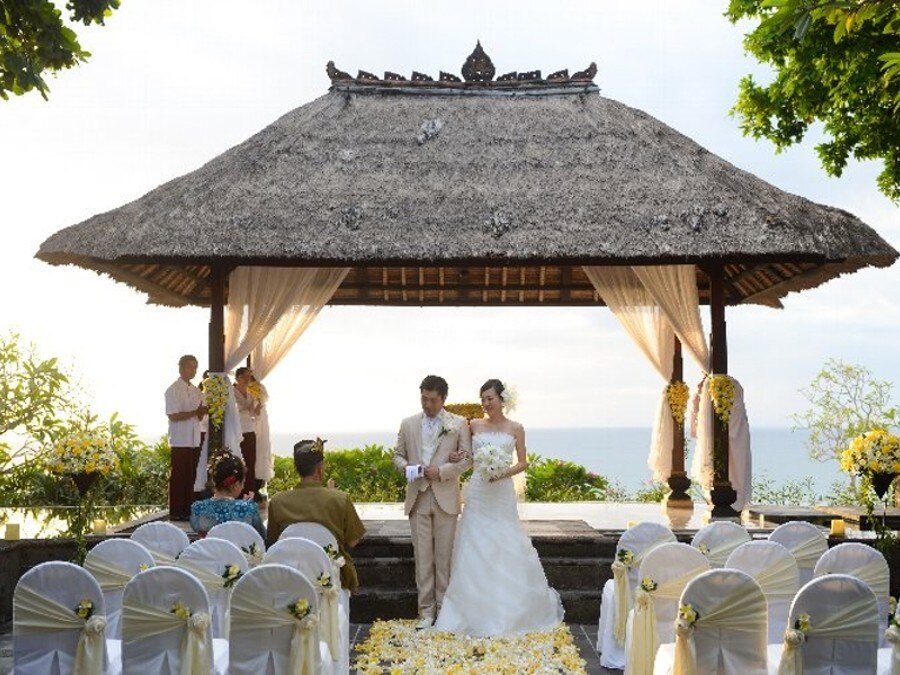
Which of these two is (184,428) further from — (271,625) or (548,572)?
(271,625)

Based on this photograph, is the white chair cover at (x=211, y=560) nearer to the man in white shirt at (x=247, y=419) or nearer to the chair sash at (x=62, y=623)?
the chair sash at (x=62, y=623)

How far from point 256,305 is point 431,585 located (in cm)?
397

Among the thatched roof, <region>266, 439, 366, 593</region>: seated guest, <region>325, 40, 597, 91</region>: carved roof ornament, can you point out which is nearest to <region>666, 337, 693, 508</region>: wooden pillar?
the thatched roof

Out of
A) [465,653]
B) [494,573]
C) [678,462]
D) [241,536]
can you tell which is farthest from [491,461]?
[678,462]

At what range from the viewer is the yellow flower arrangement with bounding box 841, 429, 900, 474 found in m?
7.51

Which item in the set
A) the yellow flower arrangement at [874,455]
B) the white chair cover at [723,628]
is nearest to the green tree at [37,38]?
the white chair cover at [723,628]

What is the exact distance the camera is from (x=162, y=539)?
539 cm

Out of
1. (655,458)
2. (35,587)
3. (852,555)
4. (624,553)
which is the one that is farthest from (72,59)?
(655,458)

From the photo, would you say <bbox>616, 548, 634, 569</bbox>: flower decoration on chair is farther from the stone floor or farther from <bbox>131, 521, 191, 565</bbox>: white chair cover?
<bbox>131, 521, 191, 565</bbox>: white chair cover

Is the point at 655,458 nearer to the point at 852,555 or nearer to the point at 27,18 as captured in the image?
the point at 852,555

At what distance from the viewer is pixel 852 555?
4770 millimetres

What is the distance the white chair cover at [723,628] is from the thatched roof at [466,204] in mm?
5048

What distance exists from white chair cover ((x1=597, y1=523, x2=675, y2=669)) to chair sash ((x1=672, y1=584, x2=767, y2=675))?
1.46 m

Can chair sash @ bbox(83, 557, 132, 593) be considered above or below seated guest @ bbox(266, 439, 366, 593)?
below
